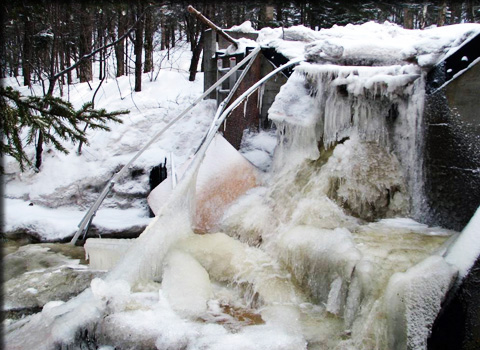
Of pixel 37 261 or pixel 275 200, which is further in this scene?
pixel 37 261

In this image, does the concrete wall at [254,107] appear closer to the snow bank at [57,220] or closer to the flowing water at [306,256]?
the flowing water at [306,256]

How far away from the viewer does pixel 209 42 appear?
9.34m

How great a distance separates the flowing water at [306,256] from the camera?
2.99 meters

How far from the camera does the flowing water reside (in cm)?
299

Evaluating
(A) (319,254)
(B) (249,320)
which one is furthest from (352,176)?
(B) (249,320)

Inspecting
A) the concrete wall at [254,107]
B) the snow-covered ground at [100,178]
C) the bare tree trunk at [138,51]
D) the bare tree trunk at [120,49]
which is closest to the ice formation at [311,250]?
the concrete wall at [254,107]

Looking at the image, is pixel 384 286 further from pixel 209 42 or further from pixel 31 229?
pixel 209 42

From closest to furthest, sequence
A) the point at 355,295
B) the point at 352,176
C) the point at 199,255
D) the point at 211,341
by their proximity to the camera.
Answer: the point at 211,341
the point at 355,295
the point at 199,255
the point at 352,176

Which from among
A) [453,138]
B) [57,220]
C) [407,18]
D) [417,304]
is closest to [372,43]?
[453,138]

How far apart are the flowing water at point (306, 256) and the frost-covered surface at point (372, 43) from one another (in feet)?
0.95

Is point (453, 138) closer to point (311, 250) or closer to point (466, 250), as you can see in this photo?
point (466, 250)

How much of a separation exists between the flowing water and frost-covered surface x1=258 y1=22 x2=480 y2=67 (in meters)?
0.29

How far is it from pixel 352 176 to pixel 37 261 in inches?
183

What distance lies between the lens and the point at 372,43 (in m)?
5.29
